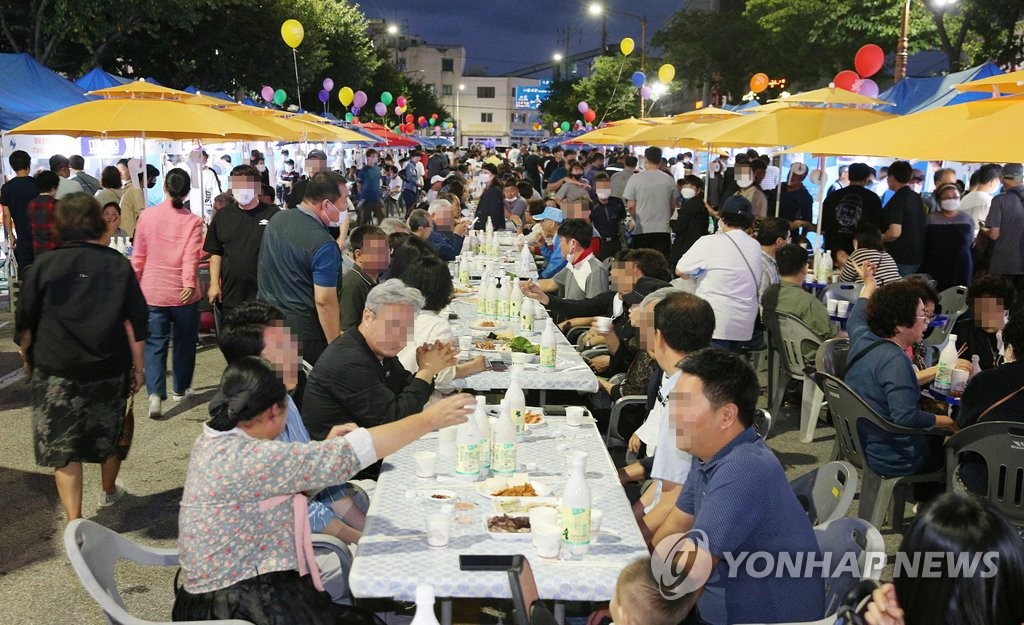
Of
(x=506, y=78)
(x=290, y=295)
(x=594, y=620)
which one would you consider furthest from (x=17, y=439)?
(x=506, y=78)

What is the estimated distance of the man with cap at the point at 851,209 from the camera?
957cm

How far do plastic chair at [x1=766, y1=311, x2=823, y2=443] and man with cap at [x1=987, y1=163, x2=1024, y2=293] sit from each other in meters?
4.07

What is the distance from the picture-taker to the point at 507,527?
333cm

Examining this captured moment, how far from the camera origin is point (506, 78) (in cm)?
13712

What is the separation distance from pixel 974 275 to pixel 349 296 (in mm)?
8055

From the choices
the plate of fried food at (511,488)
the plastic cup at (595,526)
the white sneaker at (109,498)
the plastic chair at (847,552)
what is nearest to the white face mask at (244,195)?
the white sneaker at (109,498)

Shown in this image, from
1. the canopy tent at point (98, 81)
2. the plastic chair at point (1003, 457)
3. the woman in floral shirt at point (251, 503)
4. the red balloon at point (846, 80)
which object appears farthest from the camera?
the canopy tent at point (98, 81)

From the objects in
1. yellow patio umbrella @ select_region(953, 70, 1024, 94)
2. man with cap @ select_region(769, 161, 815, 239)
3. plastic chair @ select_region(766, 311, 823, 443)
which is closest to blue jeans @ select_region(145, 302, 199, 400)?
plastic chair @ select_region(766, 311, 823, 443)

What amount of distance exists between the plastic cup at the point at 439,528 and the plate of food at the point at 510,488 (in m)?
0.49

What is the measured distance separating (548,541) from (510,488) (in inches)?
25.4

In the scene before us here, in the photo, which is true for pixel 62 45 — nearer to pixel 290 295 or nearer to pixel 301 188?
pixel 301 188

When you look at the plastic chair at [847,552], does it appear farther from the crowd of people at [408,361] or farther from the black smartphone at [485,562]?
the black smartphone at [485,562]

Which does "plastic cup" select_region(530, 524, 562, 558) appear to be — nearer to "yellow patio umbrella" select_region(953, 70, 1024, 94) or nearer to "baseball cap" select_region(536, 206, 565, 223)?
"yellow patio umbrella" select_region(953, 70, 1024, 94)

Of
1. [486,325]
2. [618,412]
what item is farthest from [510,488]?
[486,325]
